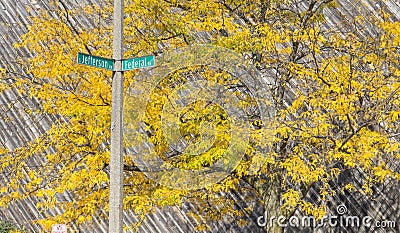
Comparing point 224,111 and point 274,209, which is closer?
point 224,111

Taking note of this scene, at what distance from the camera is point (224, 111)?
8953mm

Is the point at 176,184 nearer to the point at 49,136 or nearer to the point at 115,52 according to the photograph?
the point at 49,136

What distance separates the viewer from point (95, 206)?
344 inches

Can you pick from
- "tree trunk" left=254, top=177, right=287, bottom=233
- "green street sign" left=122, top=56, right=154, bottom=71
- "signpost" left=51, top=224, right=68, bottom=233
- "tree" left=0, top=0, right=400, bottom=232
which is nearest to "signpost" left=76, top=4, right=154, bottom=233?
"green street sign" left=122, top=56, right=154, bottom=71

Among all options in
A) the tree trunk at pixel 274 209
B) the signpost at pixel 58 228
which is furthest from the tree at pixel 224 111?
the signpost at pixel 58 228

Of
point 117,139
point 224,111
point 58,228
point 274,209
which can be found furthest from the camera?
point 274,209

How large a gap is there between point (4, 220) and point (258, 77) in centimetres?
639

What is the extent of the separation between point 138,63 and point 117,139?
762mm

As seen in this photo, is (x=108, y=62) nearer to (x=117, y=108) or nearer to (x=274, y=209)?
(x=117, y=108)

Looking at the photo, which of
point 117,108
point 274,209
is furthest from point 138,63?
point 274,209

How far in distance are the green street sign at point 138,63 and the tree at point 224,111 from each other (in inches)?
62.4

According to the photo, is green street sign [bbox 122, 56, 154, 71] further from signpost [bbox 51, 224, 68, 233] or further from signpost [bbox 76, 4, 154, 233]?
signpost [bbox 51, 224, 68, 233]

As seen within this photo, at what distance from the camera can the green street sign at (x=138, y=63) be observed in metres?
6.79

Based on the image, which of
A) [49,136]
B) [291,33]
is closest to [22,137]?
[49,136]
